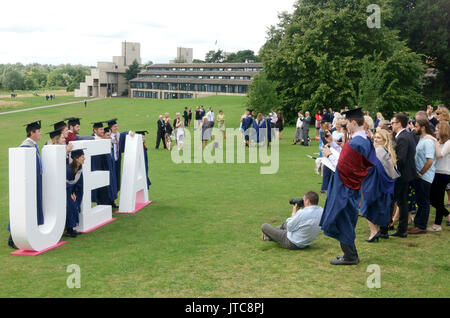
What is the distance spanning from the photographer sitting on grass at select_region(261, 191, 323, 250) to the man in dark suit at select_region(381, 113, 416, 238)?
162cm

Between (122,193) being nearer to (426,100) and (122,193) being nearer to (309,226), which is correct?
(309,226)

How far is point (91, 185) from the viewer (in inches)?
321

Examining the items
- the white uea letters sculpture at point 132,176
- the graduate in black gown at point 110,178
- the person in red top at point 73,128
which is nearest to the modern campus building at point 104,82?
the white uea letters sculpture at point 132,176

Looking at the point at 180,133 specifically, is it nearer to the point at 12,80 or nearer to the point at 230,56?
the point at 230,56

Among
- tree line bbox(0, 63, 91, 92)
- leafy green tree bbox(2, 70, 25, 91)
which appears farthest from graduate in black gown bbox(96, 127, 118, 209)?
leafy green tree bbox(2, 70, 25, 91)

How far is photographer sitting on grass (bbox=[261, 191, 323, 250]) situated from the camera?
6.58 m

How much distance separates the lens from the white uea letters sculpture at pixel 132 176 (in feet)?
31.1

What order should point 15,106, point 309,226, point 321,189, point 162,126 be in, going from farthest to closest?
point 15,106
point 162,126
point 321,189
point 309,226

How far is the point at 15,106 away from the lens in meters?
65.1

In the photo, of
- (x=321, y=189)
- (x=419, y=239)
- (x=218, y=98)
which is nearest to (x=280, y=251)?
(x=419, y=239)

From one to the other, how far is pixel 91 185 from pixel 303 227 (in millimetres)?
4151

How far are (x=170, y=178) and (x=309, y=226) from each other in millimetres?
8106

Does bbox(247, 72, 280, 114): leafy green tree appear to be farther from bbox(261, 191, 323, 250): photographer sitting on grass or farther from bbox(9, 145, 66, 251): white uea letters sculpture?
bbox(9, 145, 66, 251): white uea letters sculpture

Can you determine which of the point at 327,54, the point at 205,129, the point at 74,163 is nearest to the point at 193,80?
the point at 327,54
